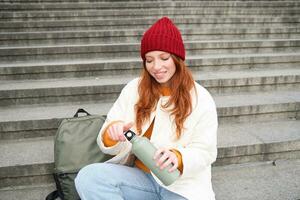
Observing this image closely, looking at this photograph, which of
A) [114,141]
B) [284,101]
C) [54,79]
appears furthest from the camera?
[54,79]

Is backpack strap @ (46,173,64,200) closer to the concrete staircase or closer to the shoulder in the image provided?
the concrete staircase

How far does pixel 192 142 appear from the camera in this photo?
5.37 ft

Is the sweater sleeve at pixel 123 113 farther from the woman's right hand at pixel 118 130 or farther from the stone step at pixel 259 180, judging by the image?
the stone step at pixel 259 180

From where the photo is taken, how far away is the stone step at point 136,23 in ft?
15.0

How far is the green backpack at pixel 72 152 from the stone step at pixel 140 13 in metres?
3.46

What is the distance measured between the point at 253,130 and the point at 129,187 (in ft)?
5.66

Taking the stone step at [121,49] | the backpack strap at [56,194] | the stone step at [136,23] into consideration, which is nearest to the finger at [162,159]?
the backpack strap at [56,194]

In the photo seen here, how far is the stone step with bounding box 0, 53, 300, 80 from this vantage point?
3475 millimetres

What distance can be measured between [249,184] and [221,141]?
48cm

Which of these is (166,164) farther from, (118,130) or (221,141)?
(221,141)

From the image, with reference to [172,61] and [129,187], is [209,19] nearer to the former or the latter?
[172,61]

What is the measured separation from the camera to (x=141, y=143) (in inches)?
56.7

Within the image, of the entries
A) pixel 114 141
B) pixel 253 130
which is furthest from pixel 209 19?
pixel 114 141

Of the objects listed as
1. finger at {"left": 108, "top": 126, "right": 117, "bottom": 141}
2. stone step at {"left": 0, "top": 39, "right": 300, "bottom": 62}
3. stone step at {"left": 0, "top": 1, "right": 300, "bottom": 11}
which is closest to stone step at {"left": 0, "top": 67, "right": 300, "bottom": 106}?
stone step at {"left": 0, "top": 39, "right": 300, "bottom": 62}
